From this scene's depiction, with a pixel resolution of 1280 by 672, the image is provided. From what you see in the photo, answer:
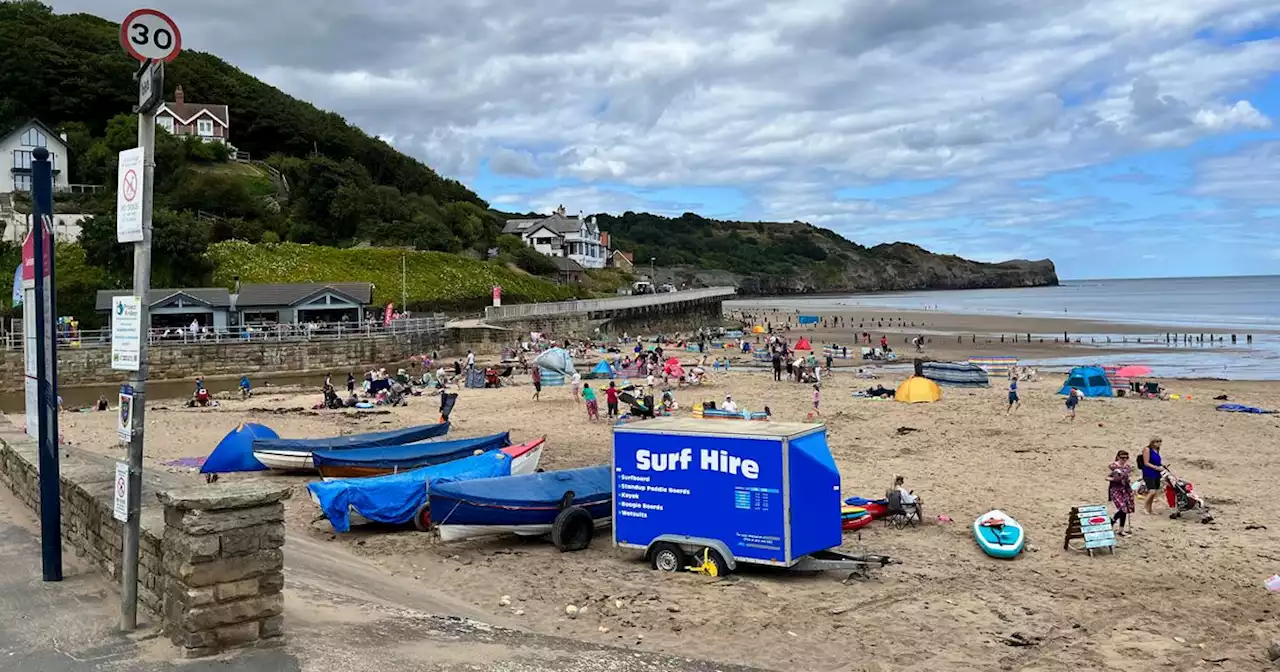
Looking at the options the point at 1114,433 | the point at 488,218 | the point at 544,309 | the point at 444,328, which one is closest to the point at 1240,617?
the point at 1114,433

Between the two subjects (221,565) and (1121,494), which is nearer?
(221,565)

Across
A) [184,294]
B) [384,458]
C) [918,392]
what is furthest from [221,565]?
[184,294]

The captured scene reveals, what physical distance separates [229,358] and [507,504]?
35587mm

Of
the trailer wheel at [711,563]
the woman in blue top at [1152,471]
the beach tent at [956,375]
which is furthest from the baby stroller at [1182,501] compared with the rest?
the beach tent at [956,375]

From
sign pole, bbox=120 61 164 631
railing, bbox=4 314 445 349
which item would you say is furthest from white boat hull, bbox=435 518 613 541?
railing, bbox=4 314 445 349

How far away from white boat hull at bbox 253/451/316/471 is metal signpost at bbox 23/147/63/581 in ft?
32.1

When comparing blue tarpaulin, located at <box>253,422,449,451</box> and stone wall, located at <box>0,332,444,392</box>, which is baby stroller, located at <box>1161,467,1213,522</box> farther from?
stone wall, located at <box>0,332,444,392</box>

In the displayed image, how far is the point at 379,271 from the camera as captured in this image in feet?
210

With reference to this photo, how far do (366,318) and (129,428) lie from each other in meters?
47.0

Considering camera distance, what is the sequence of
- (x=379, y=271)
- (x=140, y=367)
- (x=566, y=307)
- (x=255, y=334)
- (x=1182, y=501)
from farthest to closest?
(x=379, y=271) → (x=566, y=307) → (x=255, y=334) → (x=1182, y=501) → (x=140, y=367)

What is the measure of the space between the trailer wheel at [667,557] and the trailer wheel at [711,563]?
271 millimetres

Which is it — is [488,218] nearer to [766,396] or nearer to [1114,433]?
[766,396]

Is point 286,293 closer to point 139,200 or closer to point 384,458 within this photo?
point 384,458

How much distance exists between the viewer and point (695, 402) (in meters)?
29.3
